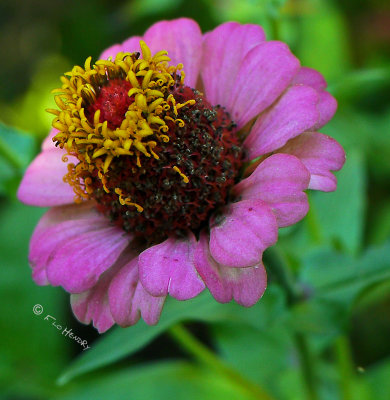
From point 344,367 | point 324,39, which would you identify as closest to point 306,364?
point 344,367

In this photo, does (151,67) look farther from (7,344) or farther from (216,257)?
(7,344)

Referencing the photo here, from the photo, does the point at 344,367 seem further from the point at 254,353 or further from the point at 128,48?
the point at 128,48

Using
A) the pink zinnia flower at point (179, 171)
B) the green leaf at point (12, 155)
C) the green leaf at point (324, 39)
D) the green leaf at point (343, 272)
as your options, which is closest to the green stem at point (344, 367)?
the green leaf at point (343, 272)

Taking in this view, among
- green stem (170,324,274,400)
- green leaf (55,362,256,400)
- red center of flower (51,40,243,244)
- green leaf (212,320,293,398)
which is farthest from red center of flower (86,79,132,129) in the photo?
green leaf (55,362,256,400)

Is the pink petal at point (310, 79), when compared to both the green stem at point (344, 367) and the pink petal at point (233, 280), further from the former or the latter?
the green stem at point (344, 367)

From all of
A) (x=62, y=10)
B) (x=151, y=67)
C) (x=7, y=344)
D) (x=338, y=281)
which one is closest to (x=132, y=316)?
(x=151, y=67)

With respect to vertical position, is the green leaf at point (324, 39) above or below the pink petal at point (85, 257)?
below
